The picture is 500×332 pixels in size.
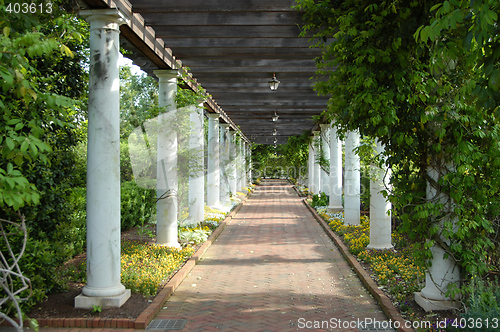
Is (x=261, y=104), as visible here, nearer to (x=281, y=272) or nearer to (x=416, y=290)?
(x=281, y=272)

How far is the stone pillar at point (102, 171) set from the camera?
15.6ft

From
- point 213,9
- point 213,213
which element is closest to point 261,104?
point 213,213

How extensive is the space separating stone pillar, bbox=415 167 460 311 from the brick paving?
603 mm

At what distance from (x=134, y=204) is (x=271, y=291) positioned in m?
6.04

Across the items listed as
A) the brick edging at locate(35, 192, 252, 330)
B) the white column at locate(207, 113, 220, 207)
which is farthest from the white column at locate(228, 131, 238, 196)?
the brick edging at locate(35, 192, 252, 330)

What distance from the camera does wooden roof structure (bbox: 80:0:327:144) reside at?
5809 mm

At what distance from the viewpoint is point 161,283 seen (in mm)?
5934

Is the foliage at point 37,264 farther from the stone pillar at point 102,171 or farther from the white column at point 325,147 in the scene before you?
the white column at point 325,147

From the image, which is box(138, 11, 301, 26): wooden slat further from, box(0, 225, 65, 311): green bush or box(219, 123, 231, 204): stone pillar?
box(219, 123, 231, 204): stone pillar

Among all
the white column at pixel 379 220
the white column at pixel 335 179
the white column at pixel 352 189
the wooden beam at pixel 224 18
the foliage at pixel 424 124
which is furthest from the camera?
the white column at pixel 335 179

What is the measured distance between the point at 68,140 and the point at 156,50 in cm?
235

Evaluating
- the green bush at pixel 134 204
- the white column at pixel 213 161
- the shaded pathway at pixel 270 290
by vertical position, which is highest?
the white column at pixel 213 161

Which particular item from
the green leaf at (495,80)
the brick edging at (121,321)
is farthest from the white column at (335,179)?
the green leaf at (495,80)

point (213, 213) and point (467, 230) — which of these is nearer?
point (467, 230)
